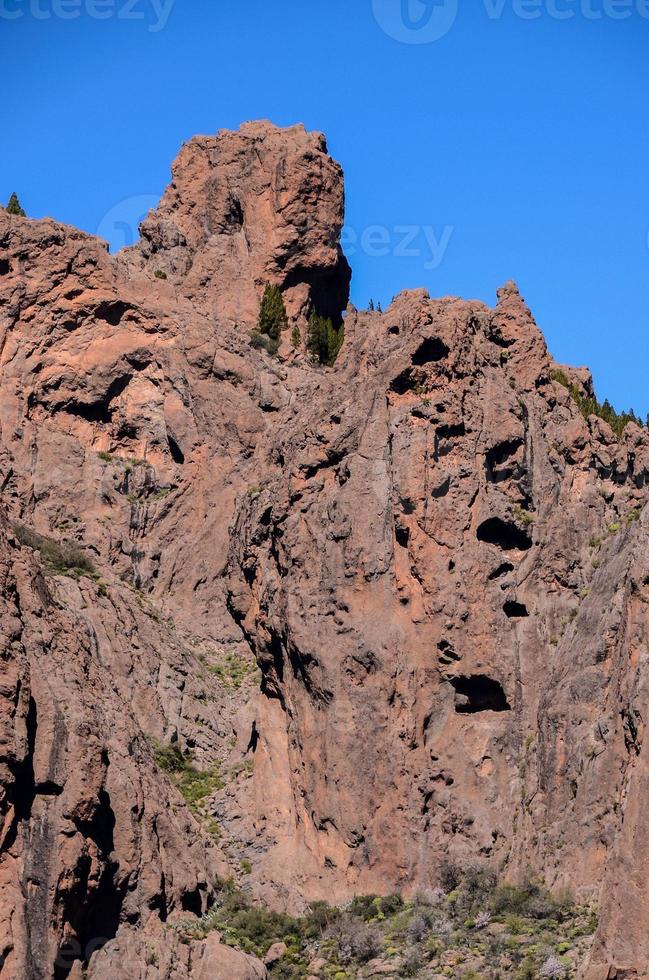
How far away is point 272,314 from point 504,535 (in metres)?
21.8

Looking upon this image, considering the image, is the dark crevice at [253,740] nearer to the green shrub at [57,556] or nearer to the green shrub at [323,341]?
the green shrub at [57,556]

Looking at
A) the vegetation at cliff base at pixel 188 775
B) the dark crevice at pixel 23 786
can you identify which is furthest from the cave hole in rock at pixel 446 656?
the dark crevice at pixel 23 786

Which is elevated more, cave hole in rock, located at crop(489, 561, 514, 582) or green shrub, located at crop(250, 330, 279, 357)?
green shrub, located at crop(250, 330, 279, 357)

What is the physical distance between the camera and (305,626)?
66938 mm

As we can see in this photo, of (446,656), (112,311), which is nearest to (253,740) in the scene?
(446,656)

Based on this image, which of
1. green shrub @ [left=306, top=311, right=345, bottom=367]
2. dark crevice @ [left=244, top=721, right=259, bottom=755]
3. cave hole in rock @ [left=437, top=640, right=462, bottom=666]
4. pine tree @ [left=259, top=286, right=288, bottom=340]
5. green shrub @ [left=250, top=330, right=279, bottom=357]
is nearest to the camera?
cave hole in rock @ [left=437, top=640, right=462, bottom=666]

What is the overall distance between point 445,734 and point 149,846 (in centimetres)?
952

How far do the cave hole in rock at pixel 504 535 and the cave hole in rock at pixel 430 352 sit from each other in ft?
18.8

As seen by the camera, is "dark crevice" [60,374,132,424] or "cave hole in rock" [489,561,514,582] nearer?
"cave hole in rock" [489,561,514,582]

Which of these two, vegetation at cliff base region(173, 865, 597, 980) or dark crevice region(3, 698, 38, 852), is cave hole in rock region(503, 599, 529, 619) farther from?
dark crevice region(3, 698, 38, 852)

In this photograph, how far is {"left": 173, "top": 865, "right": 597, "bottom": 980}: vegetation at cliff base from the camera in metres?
57.9

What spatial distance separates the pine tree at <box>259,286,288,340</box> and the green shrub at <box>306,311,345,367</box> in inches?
47.4

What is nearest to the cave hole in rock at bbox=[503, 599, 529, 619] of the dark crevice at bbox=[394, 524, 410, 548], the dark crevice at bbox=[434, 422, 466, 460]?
the dark crevice at bbox=[394, 524, 410, 548]

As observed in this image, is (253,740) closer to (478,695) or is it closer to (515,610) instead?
(478,695)
